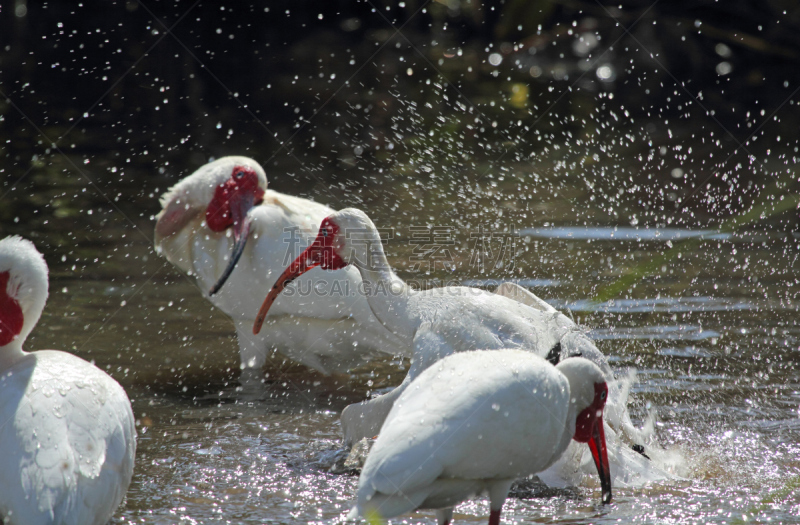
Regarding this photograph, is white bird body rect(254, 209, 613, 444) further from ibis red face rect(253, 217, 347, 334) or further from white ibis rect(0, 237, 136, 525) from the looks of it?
white ibis rect(0, 237, 136, 525)

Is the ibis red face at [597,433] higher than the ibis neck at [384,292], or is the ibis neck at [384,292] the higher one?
the ibis neck at [384,292]

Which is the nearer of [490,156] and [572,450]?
[572,450]

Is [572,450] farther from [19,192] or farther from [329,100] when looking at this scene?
[329,100]

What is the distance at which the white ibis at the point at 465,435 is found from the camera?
2.89 metres

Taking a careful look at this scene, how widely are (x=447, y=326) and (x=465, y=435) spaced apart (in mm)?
1056

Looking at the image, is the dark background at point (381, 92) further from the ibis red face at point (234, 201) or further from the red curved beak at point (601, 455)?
the red curved beak at point (601, 455)

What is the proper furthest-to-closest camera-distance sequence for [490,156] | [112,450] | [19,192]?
[490,156], [19,192], [112,450]

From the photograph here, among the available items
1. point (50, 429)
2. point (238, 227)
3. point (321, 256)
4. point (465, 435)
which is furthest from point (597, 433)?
point (238, 227)

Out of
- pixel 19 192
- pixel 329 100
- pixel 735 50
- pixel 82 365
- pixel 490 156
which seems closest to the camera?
pixel 82 365

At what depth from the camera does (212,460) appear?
4027 mm

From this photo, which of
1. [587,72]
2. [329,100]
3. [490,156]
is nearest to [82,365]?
[490,156]

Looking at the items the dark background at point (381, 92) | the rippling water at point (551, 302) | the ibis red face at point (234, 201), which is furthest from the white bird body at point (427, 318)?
the dark background at point (381, 92)

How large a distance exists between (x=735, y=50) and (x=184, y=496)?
38.7 ft

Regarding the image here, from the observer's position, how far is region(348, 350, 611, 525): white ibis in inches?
114
